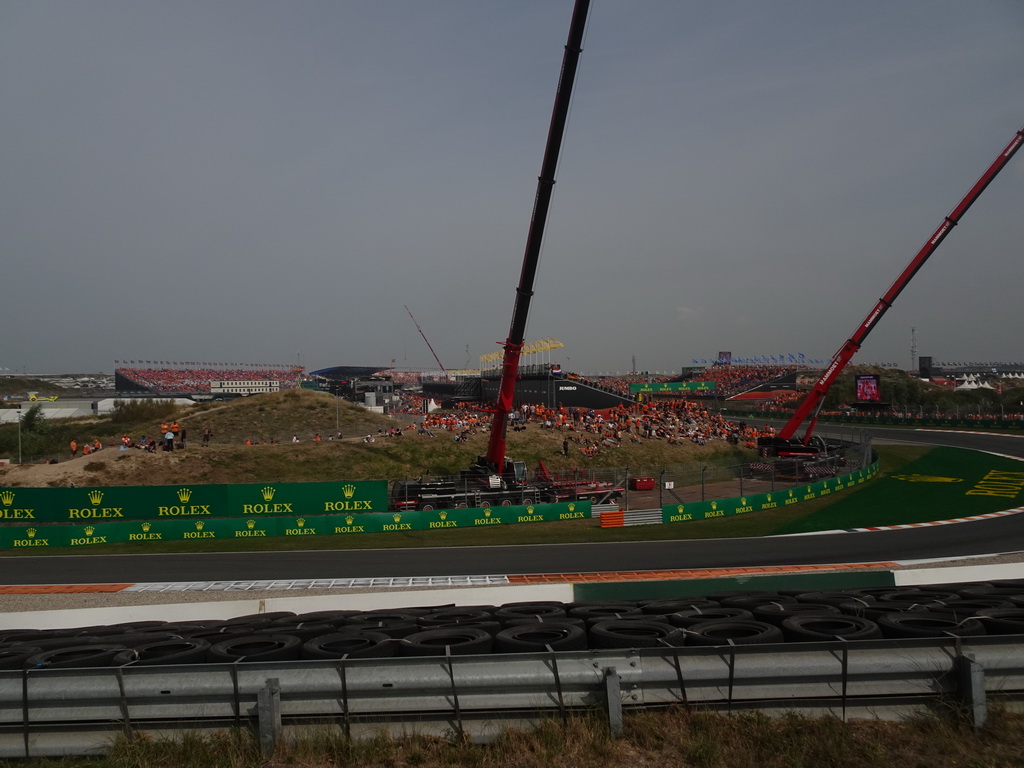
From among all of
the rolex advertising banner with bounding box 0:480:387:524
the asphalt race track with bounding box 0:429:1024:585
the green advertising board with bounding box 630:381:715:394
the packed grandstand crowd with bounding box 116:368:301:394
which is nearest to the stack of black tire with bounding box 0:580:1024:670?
the asphalt race track with bounding box 0:429:1024:585

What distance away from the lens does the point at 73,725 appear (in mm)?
4684

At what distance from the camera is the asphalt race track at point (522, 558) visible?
65.4 ft

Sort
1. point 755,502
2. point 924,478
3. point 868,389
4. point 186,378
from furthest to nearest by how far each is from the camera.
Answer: point 186,378, point 868,389, point 924,478, point 755,502

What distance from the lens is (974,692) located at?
14.8 feet

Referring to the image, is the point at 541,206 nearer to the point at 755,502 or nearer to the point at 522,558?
the point at 522,558

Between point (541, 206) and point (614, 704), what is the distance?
65.3ft

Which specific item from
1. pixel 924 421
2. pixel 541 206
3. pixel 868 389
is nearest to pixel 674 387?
pixel 924 421

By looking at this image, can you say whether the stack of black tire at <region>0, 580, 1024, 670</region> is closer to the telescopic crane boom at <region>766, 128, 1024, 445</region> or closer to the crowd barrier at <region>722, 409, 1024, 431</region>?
the telescopic crane boom at <region>766, 128, 1024, 445</region>

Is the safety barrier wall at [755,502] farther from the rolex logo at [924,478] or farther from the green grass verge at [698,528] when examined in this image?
the rolex logo at [924,478]

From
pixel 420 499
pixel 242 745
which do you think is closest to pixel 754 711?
pixel 242 745

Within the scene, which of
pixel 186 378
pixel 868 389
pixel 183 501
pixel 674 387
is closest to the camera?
pixel 183 501

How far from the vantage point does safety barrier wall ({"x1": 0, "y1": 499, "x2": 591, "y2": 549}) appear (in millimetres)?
24844

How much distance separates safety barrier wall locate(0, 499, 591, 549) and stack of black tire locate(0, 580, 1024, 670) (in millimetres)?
17746

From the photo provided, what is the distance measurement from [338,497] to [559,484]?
974cm
